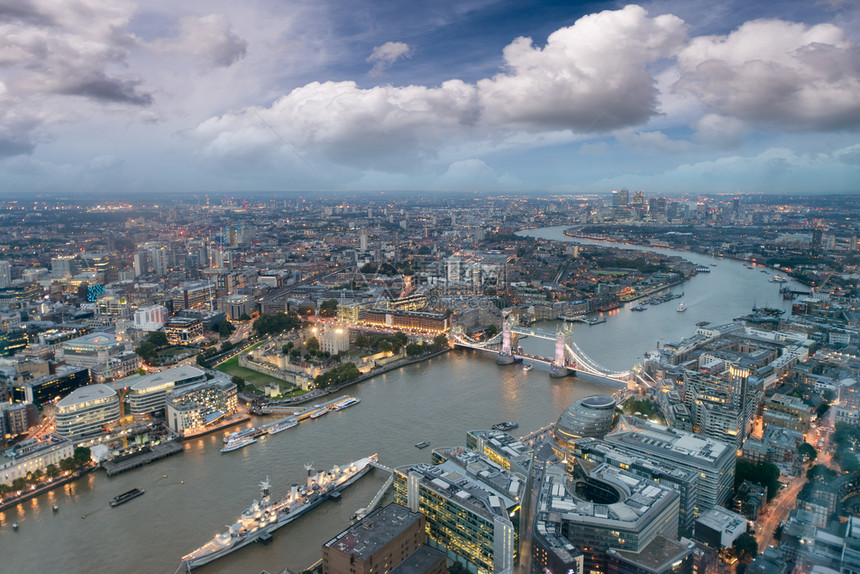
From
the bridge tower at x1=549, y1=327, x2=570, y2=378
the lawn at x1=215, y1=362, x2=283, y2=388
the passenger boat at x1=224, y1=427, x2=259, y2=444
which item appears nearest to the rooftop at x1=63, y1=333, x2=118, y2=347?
the lawn at x1=215, y1=362, x2=283, y2=388

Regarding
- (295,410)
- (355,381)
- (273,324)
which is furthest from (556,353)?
(273,324)

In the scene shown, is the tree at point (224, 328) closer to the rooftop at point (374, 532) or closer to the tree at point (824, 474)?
the rooftop at point (374, 532)

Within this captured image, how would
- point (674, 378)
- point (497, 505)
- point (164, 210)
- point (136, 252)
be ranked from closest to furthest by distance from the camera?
point (497, 505)
point (674, 378)
point (136, 252)
point (164, 210)

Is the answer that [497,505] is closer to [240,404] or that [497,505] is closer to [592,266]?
[240,404]

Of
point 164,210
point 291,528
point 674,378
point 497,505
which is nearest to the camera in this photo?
point 497,505

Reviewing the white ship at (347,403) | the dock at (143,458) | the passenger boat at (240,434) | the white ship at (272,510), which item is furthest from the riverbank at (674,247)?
the dock at (143,458)

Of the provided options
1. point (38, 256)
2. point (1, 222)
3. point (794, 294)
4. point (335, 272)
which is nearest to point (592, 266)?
point (794, 294)

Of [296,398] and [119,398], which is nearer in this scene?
[119,398]

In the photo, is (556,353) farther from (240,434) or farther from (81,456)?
(81,456)
